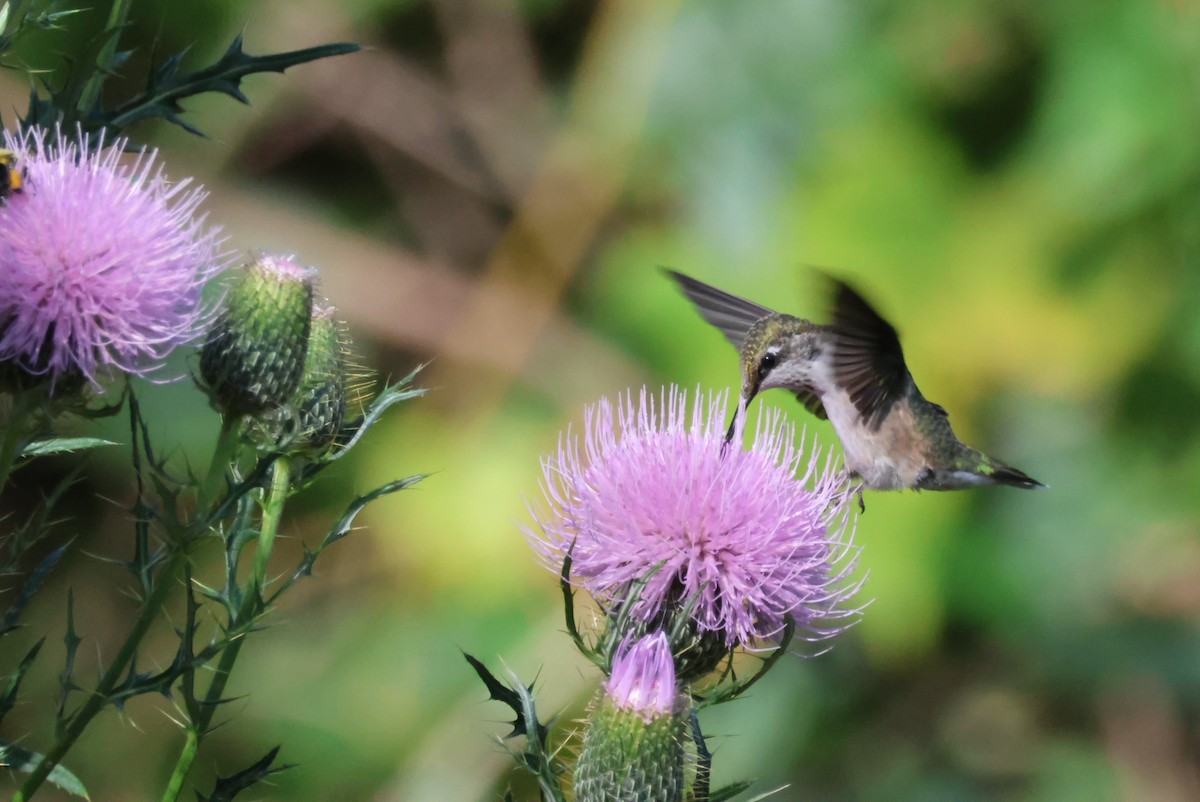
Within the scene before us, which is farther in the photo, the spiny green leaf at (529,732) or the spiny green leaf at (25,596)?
the spiny green leaf at (529,732)

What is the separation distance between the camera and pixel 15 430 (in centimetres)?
179

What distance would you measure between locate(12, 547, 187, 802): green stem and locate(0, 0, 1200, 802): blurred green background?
3.19 m

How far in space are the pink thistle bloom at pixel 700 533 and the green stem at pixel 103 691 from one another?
0.79m

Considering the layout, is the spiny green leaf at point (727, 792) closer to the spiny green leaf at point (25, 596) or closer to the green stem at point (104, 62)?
the spiny green leaf at point (25, 596)

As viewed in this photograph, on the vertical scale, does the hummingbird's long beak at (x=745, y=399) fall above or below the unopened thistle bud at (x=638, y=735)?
above

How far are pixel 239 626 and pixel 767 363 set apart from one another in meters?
1.46

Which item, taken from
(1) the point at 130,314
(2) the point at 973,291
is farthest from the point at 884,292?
(1) the point at 130,314

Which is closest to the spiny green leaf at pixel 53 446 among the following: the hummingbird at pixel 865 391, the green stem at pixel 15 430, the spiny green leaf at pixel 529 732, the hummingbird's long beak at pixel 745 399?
the green stem at pixel 15 430

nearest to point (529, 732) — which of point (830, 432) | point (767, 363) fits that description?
point (767, 363)

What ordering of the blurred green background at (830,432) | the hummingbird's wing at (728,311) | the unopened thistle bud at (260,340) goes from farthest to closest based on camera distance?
1. the blurred green background at (830,432)
2. the hummingbird's wing at (728,311)
3. the unopened thistle bud at (260,340)

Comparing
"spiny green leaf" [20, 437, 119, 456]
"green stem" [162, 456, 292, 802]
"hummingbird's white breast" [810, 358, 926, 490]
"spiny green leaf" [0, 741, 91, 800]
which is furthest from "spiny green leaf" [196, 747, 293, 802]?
"hummingbird's white breast" [810, 358, 926, 490]

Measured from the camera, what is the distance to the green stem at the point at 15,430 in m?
1.75

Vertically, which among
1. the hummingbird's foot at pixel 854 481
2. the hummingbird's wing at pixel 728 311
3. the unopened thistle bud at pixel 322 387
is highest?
the hummingbird's wing at pixel 728 311

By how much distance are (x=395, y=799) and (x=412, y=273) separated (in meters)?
2.39
